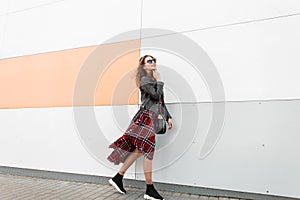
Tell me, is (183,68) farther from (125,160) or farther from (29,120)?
(29,120)

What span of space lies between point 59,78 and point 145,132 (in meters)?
1.92

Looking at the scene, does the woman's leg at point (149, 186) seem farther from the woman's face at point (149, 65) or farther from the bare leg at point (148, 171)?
the woman's face at point (149, 65)

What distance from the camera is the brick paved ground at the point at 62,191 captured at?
262 centimetres

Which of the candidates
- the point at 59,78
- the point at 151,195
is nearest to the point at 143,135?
the point at 151,195

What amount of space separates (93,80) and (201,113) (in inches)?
66.5

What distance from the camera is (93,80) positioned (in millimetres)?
3438

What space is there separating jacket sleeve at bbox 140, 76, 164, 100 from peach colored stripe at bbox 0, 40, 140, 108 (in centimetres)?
54

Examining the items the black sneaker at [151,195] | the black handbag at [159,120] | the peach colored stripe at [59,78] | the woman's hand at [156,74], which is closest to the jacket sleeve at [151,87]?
the black handbag at [159,120]

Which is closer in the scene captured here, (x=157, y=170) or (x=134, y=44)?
(x=157, y=170)

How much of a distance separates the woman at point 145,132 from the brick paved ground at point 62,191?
18cm

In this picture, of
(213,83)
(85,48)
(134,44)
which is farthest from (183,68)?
(85,48)

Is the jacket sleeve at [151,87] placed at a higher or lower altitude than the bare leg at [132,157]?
higher

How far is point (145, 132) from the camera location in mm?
2604

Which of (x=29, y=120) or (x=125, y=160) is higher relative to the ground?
(x=29, y=120)
